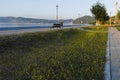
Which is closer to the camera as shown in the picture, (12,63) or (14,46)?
(12,63)

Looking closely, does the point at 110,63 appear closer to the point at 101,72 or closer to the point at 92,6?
the point at 101,72

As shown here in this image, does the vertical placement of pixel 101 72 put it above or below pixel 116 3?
below

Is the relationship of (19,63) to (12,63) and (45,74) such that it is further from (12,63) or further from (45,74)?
(45,74)

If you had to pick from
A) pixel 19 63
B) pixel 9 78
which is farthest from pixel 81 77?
pixel 19 63

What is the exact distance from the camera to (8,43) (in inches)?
643

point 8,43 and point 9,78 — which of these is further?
point 8,43

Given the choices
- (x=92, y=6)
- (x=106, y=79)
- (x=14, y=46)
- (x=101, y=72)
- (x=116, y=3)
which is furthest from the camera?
(x=116, y=3)

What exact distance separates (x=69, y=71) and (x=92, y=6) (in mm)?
47865

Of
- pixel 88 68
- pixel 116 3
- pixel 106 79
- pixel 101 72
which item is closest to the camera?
pixel 106 79

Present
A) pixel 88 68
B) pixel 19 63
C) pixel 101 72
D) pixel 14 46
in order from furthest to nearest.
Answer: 1. pixel 14 46
2. pixel 19 63
3. pixel 88 68
4. pixel 101 72

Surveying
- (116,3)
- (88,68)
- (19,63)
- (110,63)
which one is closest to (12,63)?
(19,63)

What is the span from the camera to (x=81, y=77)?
835 cm

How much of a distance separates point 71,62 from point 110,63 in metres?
1.51

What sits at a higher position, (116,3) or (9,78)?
(116,3)
